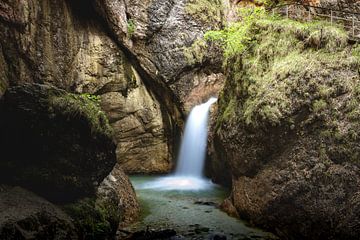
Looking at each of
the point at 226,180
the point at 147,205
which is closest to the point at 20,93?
the point at 147,205

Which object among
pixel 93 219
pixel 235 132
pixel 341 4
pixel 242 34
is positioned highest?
pixel 341 4

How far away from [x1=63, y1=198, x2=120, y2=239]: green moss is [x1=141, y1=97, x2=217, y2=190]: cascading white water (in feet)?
25.7

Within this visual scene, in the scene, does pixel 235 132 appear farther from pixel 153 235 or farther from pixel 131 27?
pixel 131 27

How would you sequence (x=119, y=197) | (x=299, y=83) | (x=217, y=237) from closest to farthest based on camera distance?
(x=217, y=237)
(x=299, y=83)
(x=119, y=197)

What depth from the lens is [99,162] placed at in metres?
9.30

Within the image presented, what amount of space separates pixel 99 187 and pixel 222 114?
18.0 feet

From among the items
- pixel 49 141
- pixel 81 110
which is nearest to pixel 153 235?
pixel 49 141

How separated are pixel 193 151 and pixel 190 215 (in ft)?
25.7

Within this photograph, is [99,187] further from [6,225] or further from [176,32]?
[176,32]

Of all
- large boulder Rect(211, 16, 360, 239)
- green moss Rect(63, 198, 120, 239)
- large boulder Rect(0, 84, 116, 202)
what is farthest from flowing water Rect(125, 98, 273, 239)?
large boulder Rect(0, 84, 116, 202)

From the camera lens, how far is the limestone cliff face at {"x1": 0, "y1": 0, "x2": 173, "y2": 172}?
39.5 ft

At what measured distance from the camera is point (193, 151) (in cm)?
1848

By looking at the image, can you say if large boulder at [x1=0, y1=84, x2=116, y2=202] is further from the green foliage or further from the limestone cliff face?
the green foliage

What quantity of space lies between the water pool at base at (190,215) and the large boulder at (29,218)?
8.08 ft
